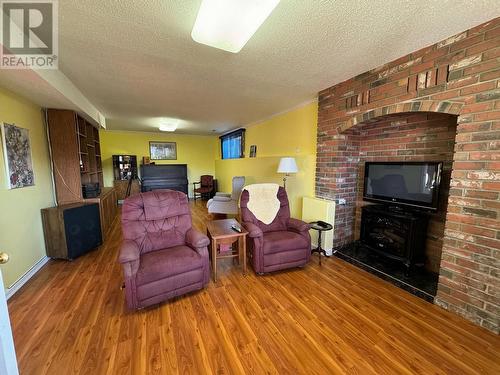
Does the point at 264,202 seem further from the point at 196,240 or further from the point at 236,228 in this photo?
the point at 196,240

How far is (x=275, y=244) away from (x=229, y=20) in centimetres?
205

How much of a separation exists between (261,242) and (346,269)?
1155 mm

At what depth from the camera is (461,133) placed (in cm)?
174

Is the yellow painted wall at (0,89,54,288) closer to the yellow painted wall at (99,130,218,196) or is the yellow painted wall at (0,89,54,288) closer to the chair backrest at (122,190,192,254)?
the chair backrest at (122,190,192,254)

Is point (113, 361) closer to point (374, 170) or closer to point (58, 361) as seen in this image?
point (58, 361)

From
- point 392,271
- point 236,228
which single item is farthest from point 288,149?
point 392,271

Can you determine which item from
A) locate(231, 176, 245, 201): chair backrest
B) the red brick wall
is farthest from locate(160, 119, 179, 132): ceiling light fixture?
the red brick wall

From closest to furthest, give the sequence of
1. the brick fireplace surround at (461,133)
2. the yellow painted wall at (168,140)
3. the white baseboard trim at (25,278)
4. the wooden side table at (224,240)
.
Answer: the brick fireplace surround at (461,133), the white baseboard trim at (25,278), the wooden side table at (224,240), the yellow painted wall at (168,140)

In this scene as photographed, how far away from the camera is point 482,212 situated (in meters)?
1.66

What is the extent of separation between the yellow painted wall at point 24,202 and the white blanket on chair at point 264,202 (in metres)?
2.53

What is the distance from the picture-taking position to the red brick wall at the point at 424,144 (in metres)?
2.25

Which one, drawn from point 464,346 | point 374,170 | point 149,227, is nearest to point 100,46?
point 149,227

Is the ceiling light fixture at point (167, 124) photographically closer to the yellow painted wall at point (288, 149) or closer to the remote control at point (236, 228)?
the yellow painted wall at point (288, 149)

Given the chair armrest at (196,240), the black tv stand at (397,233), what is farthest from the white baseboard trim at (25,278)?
the black tv stand at (397,233)
